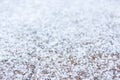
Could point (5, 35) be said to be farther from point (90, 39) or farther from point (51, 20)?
point (90, 39)

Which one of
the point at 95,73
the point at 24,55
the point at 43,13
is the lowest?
the point at 95,73

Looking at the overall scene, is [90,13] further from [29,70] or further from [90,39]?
[29,70]

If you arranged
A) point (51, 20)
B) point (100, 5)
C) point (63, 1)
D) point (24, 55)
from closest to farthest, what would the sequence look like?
point (24, 55)
point (51, 20)
point (100, 5)
point (63, 1)

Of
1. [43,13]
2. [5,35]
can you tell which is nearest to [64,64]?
[5,35]

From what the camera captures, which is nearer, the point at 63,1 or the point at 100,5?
the point at 100,5

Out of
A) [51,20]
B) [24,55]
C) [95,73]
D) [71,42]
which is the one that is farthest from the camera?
[51,20]

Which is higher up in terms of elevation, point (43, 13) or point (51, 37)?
point (43, 13)
